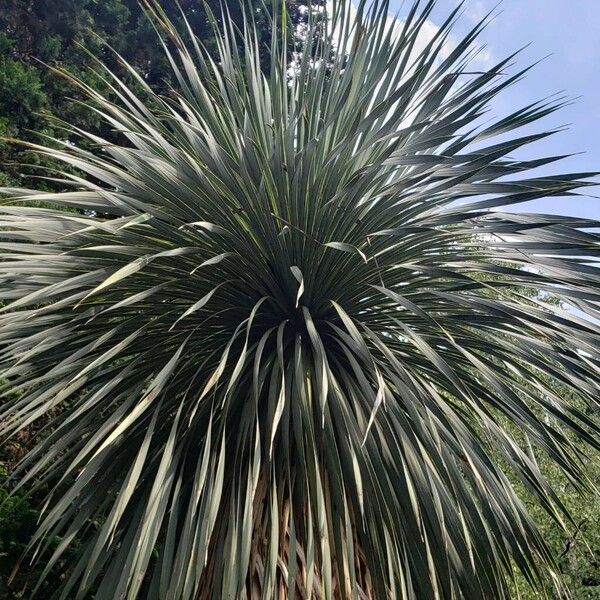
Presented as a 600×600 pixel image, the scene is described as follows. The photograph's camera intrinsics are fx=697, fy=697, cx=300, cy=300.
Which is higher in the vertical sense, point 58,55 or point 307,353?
point 58,55

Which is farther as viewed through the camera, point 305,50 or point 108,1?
point 108,1

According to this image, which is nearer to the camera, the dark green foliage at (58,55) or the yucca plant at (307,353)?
the yucca plant at (307,353)

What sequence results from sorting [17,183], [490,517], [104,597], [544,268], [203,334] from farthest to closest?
[17,183]
[203,334]
[544,268]
[490,517]
[104,597]

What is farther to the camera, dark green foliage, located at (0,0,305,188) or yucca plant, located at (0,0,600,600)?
dark green foliage, located at (0,0,305,188)

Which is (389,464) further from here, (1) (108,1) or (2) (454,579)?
(1) (108,1)

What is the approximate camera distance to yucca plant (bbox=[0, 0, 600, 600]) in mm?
1910

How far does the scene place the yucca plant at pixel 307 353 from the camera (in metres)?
1.91

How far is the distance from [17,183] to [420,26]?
2971 millimetres

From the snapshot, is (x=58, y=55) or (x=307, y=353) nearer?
(x=307, y=353)

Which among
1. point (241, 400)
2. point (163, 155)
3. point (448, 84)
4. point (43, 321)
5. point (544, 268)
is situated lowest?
point (241, 400)

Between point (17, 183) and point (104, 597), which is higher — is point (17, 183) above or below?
above

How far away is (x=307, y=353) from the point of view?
2.23 meters

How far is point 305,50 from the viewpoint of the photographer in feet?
9.70

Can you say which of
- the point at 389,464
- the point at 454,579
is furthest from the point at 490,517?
the point at 389,464
